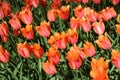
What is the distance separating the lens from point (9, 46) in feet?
12.6

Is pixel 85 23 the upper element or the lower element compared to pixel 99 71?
upper

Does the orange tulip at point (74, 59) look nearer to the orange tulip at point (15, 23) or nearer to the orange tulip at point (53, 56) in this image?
the orange tulip at point (53, 56)

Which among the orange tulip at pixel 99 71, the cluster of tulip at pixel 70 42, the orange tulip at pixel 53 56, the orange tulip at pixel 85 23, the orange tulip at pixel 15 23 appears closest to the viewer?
the orange tulip at pixel 99 71

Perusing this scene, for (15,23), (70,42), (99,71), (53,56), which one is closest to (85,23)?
(70,42)

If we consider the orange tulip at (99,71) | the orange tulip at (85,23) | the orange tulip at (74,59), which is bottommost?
the orange tulip at (99,71)

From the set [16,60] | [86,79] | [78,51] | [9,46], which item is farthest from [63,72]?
[9,46]

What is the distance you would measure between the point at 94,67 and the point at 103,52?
855mm

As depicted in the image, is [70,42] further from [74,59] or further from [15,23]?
[15,23]

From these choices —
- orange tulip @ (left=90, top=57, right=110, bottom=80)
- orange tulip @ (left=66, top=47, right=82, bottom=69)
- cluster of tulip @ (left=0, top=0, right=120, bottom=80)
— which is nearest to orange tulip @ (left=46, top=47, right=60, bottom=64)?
cluster of tulip @ (left=0, top=0, right=120, bottom=80)

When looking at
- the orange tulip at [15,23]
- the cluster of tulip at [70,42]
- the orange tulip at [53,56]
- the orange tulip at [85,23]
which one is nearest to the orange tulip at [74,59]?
the cluster of tulip at [70,42]

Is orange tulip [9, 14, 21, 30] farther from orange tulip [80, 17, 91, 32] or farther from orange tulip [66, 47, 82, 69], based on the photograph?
orange tulip [66, 47, 82, 69]

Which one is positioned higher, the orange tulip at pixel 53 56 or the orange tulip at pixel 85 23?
the orange tulip at pixel 85 23

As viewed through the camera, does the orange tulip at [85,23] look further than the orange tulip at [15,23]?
No

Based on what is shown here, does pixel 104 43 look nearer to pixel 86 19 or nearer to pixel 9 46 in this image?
pixel 86 19
